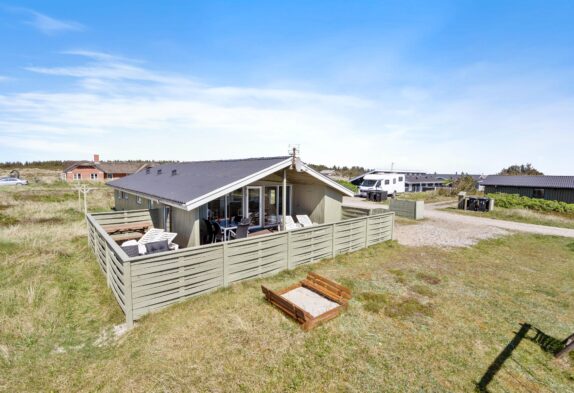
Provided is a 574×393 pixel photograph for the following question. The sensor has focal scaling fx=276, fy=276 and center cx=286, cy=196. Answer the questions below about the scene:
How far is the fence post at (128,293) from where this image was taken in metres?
5.24

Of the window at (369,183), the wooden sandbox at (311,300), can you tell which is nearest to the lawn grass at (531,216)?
the window at (369,183)

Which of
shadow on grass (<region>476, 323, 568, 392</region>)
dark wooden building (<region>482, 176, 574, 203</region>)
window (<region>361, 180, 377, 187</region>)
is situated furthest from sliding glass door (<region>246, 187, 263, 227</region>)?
dark wooden building (<region>482, 176, 574, 203</region>)

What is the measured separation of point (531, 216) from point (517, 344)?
21607mm

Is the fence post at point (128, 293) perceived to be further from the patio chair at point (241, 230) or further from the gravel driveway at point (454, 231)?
the gravel driveway at point (454, 231)

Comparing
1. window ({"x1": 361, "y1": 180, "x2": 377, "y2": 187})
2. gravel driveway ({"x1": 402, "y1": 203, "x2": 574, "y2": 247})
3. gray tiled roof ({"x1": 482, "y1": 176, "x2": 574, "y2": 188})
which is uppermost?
gray tiled roof ({"x1": 482, "y1": 176, "x2": 574, "y2": 188})

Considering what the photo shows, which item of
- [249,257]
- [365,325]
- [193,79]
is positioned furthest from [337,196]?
[193,79]

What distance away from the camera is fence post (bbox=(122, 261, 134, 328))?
5.24 m

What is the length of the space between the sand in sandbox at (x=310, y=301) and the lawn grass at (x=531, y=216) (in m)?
20.9

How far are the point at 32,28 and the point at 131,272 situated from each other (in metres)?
14.3

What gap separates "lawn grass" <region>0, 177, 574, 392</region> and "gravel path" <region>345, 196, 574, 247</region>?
4.20 metres

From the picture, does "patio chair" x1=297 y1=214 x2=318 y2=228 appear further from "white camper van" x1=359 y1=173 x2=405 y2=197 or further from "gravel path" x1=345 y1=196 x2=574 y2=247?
"white camper van" x1=359 y1=173 x2=405 y2=197

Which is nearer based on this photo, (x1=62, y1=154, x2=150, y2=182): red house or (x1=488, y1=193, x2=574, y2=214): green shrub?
(x1=488, y1=193, x2=574, y2=214): green shrub

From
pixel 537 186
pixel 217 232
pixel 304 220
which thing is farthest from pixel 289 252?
pixel 537 186

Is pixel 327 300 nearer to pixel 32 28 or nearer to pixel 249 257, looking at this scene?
pixel 249 257
